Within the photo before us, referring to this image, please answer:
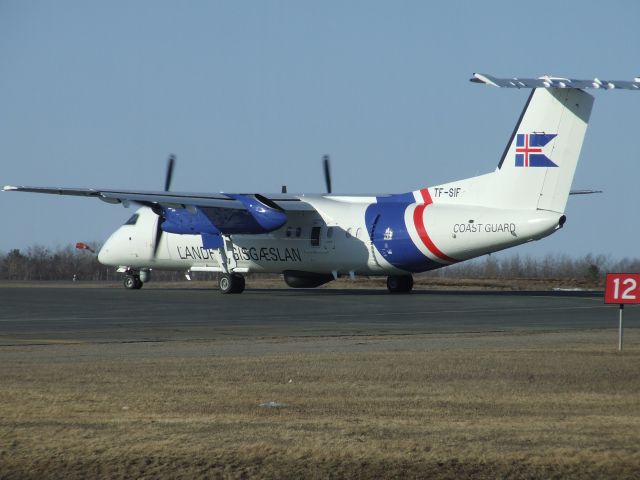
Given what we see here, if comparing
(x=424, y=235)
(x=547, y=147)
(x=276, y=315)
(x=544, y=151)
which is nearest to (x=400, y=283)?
(x=424, y=235)

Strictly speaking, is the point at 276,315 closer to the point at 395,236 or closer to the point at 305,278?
the point at 395,236

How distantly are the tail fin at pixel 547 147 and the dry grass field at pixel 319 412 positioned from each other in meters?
16.6

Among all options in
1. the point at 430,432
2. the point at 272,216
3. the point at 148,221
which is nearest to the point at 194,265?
the point at 148,221

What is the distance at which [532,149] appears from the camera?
1423 inches

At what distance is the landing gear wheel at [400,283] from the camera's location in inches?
1671

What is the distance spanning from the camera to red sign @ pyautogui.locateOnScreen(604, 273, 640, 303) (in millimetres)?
20219

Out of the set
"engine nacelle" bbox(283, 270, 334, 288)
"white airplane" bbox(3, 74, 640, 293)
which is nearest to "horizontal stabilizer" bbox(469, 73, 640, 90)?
"white airplane" bbox(3, 74, 640, 293)

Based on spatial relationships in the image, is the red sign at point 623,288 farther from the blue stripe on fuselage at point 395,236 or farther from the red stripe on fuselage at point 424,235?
the blue stripe on fuselage at point 395,236

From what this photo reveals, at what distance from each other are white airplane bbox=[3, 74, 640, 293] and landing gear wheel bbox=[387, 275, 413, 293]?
4 cm

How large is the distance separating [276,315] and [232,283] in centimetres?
1248

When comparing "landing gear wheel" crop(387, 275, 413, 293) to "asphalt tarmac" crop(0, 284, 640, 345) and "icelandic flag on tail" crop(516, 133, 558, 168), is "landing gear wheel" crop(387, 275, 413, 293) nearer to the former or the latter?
"asphalt tarmac" crop(0, 284, 640, 345)

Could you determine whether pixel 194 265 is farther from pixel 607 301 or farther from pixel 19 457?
pixel 19 457

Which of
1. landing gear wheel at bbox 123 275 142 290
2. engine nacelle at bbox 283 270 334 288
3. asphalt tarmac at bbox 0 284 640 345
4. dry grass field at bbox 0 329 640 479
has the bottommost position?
dry grass field at bbox 0 329 640 479

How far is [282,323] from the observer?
27.3 metres
